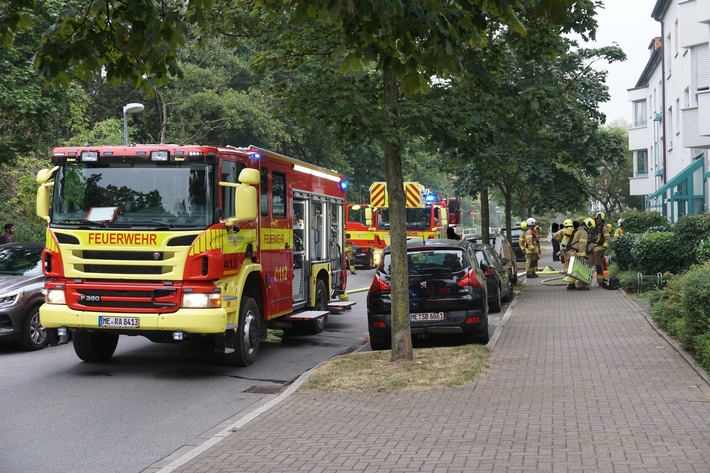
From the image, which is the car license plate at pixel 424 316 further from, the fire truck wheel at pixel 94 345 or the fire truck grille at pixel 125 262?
the fire truck wheel at pixel 94 345

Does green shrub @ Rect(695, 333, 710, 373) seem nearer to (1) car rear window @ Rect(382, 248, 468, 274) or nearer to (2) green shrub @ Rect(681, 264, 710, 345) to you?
(2) green shrub @ Rect(681, 264, 710, 345)

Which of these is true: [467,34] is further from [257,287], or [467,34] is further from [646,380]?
[257,287]

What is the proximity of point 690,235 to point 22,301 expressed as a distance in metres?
12.7

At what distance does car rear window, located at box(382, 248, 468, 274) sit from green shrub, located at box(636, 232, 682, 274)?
7.59m

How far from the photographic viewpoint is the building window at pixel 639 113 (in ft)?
175

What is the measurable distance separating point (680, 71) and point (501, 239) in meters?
12.7

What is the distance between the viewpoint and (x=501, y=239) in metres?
24.2

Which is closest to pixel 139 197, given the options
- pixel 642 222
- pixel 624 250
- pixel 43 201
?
pixel 43 201

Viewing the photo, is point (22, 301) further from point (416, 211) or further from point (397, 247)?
point (416, 211)

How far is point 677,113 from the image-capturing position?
33719mm

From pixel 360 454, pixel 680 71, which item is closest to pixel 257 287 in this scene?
pixel 360 454

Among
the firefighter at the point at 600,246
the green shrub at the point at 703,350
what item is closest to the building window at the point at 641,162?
the firefighter at the point at 600,246

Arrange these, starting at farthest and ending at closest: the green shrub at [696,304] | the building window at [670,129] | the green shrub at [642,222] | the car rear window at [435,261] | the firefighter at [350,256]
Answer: the building window at [670,129] < the firefighter at [350,256] < the green shrub at [642,222] < the car rear window at [435,261] < the green shrub at [696,304]

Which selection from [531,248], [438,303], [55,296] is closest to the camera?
[55,296]
